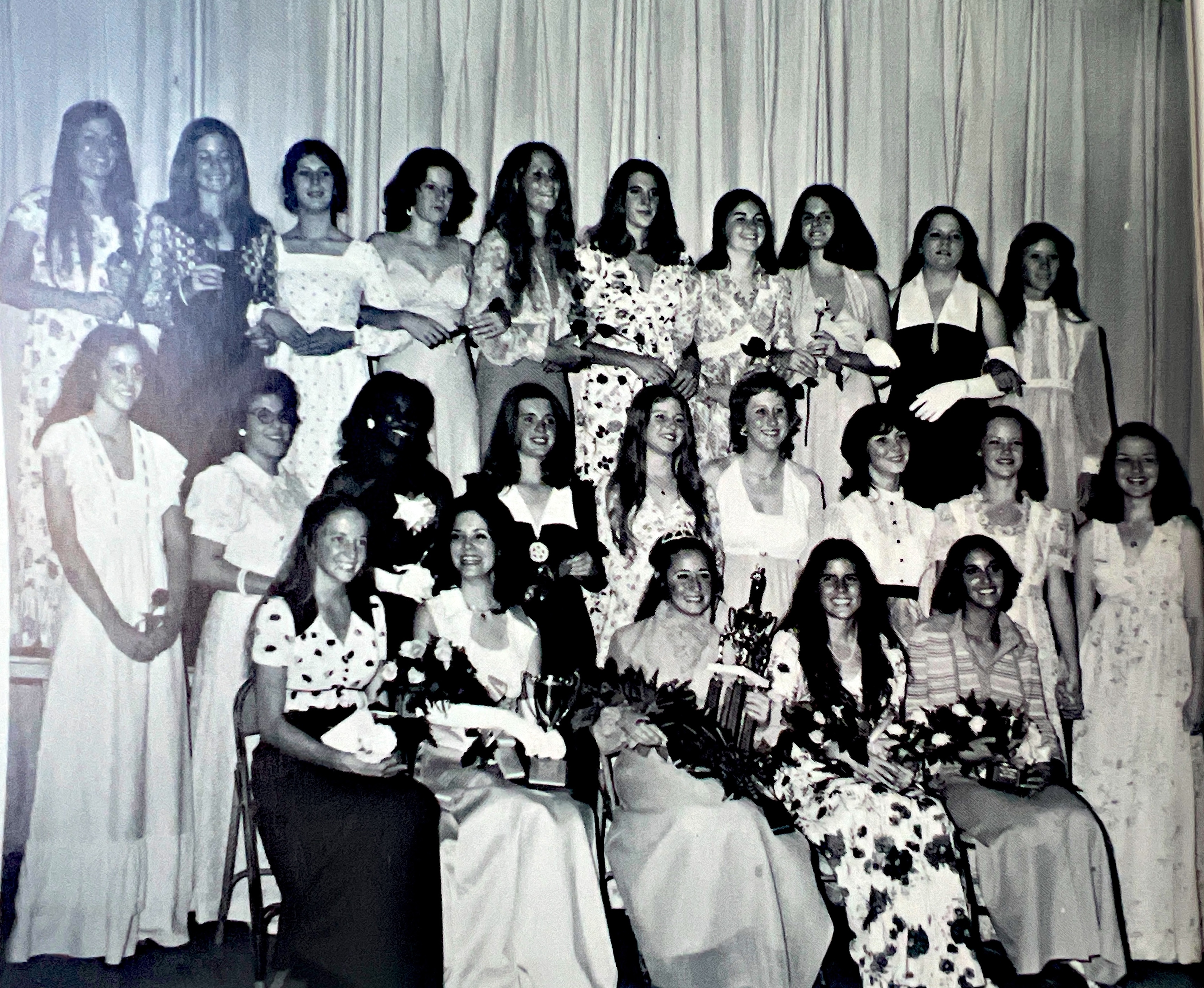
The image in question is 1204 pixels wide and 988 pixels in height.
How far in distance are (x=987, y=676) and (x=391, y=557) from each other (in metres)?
1.73

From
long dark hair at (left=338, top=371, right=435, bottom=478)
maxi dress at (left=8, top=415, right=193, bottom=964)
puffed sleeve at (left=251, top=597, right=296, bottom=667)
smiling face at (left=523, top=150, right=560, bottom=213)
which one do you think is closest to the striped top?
long dark hair at (left=338, top=371, right=435, bottom=478)

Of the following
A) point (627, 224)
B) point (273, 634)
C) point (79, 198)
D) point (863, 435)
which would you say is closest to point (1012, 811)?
point (863, 435)

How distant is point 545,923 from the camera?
10.6ft

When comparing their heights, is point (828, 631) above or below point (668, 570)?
below

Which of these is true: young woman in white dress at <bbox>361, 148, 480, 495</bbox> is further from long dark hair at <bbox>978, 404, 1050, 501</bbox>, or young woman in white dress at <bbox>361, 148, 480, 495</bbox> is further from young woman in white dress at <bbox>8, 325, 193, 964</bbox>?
long dark hair at <bbox>978, 404, 1050, 501</bbox>

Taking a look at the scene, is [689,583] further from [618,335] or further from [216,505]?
[216,505]

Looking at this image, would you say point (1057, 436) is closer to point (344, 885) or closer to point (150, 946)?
point (344, 885)

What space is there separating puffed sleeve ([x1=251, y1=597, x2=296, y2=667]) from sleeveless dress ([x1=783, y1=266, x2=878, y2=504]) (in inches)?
59.3

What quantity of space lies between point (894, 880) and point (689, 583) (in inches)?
37.4

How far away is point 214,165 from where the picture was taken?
11.2 feet

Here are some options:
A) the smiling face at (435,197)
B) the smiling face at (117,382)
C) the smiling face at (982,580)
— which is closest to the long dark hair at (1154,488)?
the smiling face at (982,580)

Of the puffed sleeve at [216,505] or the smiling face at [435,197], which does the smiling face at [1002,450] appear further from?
the puffed sleeve at [216,505]

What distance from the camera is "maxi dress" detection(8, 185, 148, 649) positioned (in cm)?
327

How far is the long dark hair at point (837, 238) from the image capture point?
3.69m
